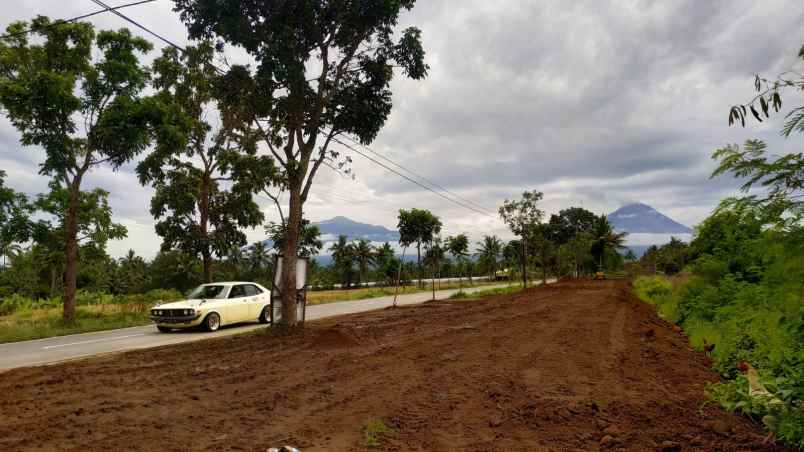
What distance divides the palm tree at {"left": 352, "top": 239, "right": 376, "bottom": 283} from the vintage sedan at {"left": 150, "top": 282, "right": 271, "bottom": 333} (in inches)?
2681

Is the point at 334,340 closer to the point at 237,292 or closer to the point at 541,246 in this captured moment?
the point at 237,292

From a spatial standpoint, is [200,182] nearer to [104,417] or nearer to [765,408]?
[104,417]

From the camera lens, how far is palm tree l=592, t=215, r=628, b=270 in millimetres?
67250

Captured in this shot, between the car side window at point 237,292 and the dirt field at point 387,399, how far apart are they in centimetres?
586

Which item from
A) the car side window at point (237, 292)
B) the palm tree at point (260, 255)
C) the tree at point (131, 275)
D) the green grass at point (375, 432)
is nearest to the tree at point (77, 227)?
the car side window at point (237, 292)

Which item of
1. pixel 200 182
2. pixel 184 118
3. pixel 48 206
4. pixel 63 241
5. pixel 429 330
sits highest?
pixel 184 118

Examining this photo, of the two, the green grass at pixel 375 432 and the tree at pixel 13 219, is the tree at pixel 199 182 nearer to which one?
the tree at pixel 13 219

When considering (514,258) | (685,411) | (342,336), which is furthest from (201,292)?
(514,258)

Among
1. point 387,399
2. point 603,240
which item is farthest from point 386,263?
point 387,399

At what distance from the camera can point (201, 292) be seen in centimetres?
1553

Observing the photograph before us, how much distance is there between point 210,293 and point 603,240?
206 ft

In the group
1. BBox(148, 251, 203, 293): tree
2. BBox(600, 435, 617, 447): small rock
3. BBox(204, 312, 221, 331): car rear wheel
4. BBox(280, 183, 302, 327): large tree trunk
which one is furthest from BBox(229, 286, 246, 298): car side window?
BBox(600, 435, 617, 447): small rock

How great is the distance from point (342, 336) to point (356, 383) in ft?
12.7

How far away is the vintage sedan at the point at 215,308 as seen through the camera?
14148mm
